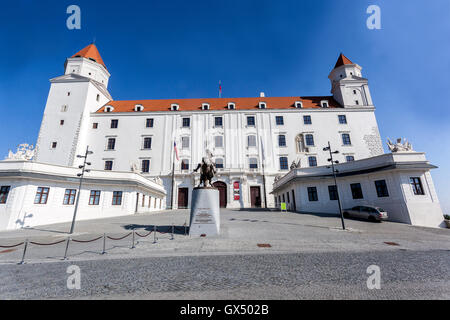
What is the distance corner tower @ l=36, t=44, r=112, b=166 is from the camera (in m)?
31.3

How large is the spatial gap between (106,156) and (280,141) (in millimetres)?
30338

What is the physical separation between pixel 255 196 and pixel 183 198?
1162 cm

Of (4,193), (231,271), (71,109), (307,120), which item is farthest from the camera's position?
(307,120)

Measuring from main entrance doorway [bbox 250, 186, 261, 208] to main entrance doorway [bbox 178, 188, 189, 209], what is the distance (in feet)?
34.1

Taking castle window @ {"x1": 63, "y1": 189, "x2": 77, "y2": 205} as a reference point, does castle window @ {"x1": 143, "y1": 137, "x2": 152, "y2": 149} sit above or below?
above

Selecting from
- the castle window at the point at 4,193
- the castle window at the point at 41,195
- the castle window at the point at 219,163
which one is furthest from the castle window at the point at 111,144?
the castle window at the point at 219,163

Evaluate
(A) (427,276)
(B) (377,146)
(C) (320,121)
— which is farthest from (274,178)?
(A) (427,276)

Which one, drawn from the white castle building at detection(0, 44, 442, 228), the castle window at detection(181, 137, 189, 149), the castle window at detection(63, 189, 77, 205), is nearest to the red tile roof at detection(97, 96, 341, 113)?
the white castle building at detection(0, 44, 442, 228)

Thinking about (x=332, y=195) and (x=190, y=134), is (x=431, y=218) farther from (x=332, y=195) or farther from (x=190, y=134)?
(x=190, y=134)

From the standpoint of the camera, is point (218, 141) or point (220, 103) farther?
point (220, 103)

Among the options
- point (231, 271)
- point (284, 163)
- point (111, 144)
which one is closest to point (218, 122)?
point (284, 163)

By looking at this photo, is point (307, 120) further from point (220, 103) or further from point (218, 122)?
point (220, 103)

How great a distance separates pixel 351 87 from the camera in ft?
120

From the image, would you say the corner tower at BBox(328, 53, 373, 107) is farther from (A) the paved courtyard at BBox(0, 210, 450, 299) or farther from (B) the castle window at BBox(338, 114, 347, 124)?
(A) the paved courtyard at BBox(0, 210, 450, 299)
